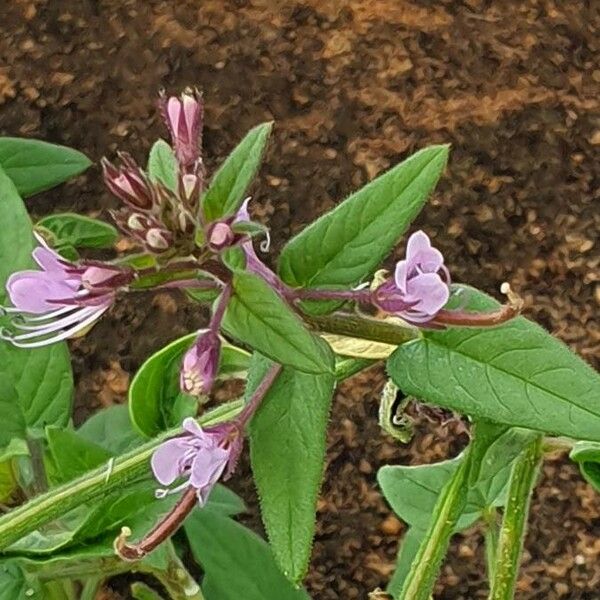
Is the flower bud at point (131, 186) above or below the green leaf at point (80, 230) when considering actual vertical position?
above

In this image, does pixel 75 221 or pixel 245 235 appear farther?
pixel 75 221

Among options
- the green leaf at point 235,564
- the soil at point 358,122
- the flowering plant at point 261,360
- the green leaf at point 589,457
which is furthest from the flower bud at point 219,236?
the soil at point 358,122

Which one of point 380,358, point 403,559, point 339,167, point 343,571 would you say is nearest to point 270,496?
point 380,358

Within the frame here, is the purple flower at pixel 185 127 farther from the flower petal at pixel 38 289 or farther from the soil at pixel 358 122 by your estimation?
the soil at pixel 358 122

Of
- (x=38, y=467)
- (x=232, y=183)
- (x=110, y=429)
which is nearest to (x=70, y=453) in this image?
(x=38, y=467)

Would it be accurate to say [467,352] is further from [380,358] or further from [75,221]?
[75,221]

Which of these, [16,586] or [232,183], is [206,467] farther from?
[16,586]

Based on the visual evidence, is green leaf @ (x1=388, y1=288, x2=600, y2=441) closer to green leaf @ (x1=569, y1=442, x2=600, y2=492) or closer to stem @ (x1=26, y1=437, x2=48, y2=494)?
green leaf @ (x1=569, y1=442, x2=600, y2=492)
